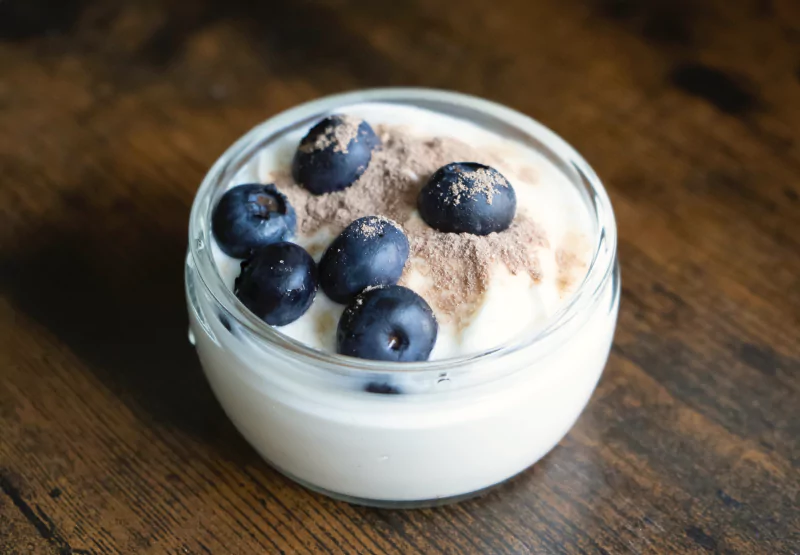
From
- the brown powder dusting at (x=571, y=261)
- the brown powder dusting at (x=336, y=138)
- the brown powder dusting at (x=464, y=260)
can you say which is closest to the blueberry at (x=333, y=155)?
the brown powder dusting at (x=336, y=138)

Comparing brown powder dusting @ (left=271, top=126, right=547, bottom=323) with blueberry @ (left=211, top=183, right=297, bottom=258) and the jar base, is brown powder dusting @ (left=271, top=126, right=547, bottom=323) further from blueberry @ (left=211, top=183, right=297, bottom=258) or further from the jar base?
the jar base

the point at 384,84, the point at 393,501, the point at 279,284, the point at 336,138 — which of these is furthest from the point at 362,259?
the point at 384,84

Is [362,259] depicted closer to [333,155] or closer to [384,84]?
[333,155]

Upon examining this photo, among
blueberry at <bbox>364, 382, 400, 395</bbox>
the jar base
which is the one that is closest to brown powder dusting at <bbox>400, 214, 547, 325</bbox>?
blueberry at <bbox>364, 382, 400, 395</bbox>

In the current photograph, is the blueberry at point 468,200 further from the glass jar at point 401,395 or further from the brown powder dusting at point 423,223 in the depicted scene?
the glass jar at point 401,395

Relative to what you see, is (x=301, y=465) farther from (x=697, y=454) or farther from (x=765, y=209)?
(x=765, y=209)

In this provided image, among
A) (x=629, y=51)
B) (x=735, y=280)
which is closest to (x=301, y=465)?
(x=735, y=280)
